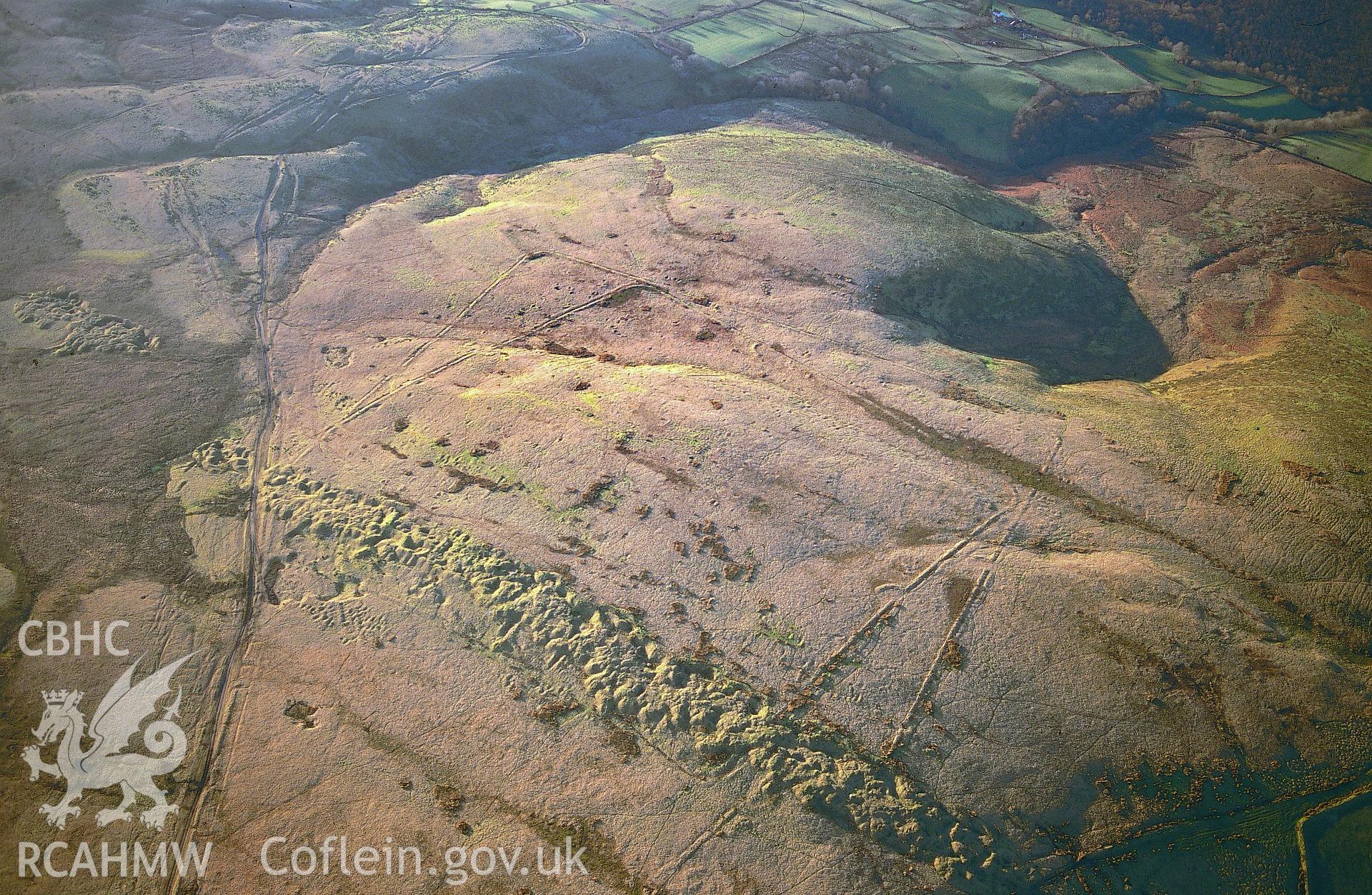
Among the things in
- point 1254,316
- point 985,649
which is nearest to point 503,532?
point 985,649

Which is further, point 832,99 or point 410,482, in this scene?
point 832,99

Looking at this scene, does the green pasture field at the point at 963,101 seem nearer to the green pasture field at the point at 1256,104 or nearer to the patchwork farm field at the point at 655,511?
the patchwork farm field at the point at 655,511

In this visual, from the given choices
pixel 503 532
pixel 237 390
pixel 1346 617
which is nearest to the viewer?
pixel 1346 617

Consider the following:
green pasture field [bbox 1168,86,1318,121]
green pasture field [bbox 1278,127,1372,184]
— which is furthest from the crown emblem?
green pasture field [bbox 1168,86,1318,121]

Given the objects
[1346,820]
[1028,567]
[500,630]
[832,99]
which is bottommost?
[500,630]

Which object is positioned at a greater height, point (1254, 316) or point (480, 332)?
point (1254, 316)

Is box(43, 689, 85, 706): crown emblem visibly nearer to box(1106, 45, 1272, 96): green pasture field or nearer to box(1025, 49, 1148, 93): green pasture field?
box(1025, 49, 1148, 93): green pasture field

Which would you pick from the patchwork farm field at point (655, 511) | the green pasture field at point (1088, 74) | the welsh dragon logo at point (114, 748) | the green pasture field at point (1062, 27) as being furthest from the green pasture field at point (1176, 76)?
the welsh dragon logo at point (114, 748)

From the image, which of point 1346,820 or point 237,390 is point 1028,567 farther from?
point 237,390
